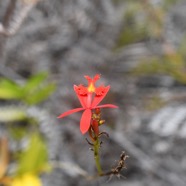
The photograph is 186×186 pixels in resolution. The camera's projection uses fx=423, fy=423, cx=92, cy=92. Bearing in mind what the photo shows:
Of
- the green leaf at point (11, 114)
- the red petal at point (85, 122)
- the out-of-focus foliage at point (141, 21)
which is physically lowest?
the red petal at point (85, 122)

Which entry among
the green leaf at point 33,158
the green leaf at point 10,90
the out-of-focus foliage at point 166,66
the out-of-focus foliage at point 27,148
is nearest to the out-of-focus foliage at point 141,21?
the out-of-focus foliage at point 166,66

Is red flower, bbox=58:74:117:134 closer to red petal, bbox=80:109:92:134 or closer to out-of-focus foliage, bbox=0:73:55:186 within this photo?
red petal, bbox=80:109:92:134

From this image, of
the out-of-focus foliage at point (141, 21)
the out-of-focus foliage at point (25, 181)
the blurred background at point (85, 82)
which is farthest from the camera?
the out-of-focus foliage at point (141, 21)

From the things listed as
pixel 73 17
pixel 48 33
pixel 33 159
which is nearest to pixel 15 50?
pixel 48 33

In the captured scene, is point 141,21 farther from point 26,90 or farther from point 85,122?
point 85,122

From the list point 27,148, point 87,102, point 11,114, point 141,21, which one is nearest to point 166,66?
point 141,21

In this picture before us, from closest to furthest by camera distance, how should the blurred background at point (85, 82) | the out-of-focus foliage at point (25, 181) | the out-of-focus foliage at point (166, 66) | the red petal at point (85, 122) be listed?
the red petal at point (85, 122)
the out-of-focus foliage at point (25, 181)
the blurred background at point (85, 82)
the out-of-focus foliage at point (166, 66)

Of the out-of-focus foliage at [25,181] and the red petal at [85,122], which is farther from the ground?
the out-of-focus foliage at [25,181]

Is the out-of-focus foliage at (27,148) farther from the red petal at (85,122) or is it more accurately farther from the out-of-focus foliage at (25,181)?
the red petal at (85,122)

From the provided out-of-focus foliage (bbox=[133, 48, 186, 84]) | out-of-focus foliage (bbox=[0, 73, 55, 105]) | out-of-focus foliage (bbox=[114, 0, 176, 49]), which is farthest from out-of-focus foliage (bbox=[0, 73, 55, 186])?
out-of-focus foliage (bbox=[114, 0, 176, 49])
